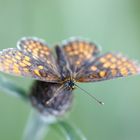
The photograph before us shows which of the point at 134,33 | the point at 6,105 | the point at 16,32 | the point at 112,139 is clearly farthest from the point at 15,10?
the point at 112,139

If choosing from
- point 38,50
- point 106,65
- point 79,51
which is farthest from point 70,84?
point 79,51

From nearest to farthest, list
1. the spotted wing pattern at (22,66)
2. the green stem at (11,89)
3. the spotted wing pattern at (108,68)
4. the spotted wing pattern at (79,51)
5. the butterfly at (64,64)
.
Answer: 1. the spotted wing pattern at (22,66)
2. the butterfly at (64,64)
3. the spotted wing pattern at (108,68)
4. the green stem at (11,89)
5. the spotted wing pattern at (79,51)

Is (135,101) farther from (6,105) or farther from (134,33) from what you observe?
(6,105)

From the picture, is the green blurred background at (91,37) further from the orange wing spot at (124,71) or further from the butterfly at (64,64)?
the orange wing spot at (124,71)

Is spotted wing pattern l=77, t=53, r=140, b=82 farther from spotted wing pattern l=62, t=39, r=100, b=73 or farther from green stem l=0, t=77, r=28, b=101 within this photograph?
green stem l=0, t=77, r=28, b=101

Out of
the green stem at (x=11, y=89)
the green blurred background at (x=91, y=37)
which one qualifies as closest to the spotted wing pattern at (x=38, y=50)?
the green stem at (x=11, y=89)

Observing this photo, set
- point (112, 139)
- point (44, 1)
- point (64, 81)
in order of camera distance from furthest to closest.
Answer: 1. point (44, 1)
2. point (112, 139)
3. point (64, 81)
